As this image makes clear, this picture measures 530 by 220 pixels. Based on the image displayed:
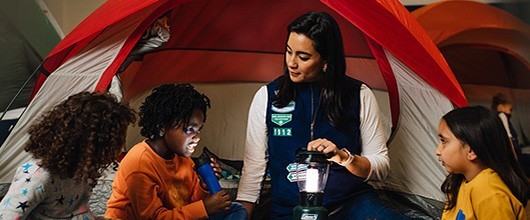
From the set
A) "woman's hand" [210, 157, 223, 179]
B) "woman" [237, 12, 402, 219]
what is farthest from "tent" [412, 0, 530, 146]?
"woman" [237, 12, 402, 219]

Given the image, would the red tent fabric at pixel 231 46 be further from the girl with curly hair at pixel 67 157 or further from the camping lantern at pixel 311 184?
the girl with curly hair at pixel 67 157

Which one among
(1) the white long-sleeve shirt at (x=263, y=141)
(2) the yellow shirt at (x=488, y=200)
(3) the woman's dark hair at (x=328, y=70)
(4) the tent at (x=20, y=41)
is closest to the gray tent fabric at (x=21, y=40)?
(4) the tent at (x=20, y=41)

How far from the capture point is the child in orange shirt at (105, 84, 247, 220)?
6.21 ft

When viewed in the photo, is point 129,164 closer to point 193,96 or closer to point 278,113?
point 193,96

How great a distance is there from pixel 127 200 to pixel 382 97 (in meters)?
1.05

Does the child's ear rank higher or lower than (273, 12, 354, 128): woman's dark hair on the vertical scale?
lower

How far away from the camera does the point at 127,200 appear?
1.91 meters

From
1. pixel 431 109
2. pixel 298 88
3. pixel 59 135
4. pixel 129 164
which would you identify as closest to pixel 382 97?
pixel 431 109

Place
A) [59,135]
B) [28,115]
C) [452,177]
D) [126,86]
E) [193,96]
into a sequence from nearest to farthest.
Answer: [59,135], [452,177], [193,96], [28,115], [126,86]

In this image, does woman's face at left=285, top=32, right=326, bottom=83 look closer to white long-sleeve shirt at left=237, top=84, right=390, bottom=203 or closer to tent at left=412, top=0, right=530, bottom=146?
white long-sleeve shirt at left=237, top=84, right=390, bottom=203

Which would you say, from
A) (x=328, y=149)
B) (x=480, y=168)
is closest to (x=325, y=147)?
(x=328, y=149)

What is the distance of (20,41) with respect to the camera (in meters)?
2.94

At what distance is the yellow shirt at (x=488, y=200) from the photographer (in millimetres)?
1597

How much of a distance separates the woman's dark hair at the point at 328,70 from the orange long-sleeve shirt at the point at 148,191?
1.15ft
